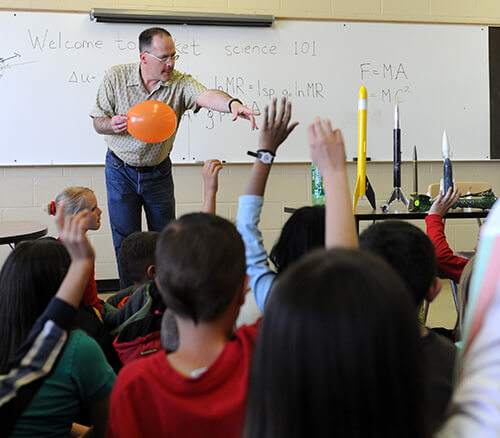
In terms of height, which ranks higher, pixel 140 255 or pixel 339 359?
pixel 339 359

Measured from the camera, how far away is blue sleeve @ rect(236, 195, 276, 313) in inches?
48.8

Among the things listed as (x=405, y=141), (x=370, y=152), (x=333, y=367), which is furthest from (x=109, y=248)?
(x=333, y=367)

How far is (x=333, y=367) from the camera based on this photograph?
0.46 m

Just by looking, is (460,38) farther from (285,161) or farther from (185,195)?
(185,195)

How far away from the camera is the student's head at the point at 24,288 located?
1099 millimetres

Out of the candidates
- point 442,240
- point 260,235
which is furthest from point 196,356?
point 442,240

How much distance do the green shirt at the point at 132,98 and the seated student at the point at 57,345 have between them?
174cm

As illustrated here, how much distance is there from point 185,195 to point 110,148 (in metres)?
1.14

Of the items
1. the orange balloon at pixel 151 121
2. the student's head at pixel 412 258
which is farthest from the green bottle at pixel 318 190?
the student's head at pixel 412 258

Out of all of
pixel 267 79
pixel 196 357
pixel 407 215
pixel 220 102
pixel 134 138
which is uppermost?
pixel 267 79

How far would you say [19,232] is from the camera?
2432 millimetres

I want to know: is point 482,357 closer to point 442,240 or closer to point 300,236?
point 300,236

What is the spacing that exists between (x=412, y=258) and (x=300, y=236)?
0.33m

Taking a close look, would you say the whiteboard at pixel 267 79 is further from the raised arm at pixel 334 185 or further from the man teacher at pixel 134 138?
the raised arm at pixel 334 185
